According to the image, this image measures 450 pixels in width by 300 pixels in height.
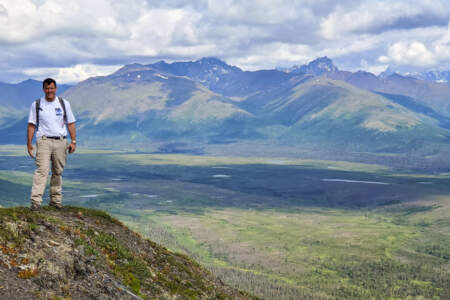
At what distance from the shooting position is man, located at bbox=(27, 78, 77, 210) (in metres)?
23.0

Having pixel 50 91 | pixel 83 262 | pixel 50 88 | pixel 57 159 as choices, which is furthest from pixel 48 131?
pixel 83 262

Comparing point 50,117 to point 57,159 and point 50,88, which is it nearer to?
point 50,88

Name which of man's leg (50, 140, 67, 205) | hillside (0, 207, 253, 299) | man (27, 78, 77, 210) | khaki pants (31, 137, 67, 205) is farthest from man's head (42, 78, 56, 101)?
hillside (0, 207, 253, 299)

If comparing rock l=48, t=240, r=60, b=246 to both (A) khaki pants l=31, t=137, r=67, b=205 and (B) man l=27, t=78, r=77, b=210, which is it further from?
(B) man l=27, t=78, r=77, b=210

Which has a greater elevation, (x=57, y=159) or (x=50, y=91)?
(x=50, y=91)

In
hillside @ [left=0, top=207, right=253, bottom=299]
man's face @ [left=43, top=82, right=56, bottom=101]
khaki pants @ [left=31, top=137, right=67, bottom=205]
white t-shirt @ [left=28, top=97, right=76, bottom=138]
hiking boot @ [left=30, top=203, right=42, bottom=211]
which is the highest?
man's face @ [left=43, top=82, right=56, bottom=101]

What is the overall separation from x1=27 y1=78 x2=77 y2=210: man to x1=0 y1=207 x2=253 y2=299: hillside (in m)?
2.37

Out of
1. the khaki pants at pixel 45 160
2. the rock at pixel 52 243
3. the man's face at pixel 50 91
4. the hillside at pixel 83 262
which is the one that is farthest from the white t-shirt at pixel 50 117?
the rock at pixel 52 243

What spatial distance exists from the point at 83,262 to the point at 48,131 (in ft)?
23.8

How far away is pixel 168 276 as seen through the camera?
28453 millimetres

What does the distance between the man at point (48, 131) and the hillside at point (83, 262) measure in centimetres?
237

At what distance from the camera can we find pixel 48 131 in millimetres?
23422

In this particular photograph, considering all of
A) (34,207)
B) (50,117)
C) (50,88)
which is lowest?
(34,207)

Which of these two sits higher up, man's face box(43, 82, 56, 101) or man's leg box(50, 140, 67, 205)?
man's face box(43, 82, 56, 101)
